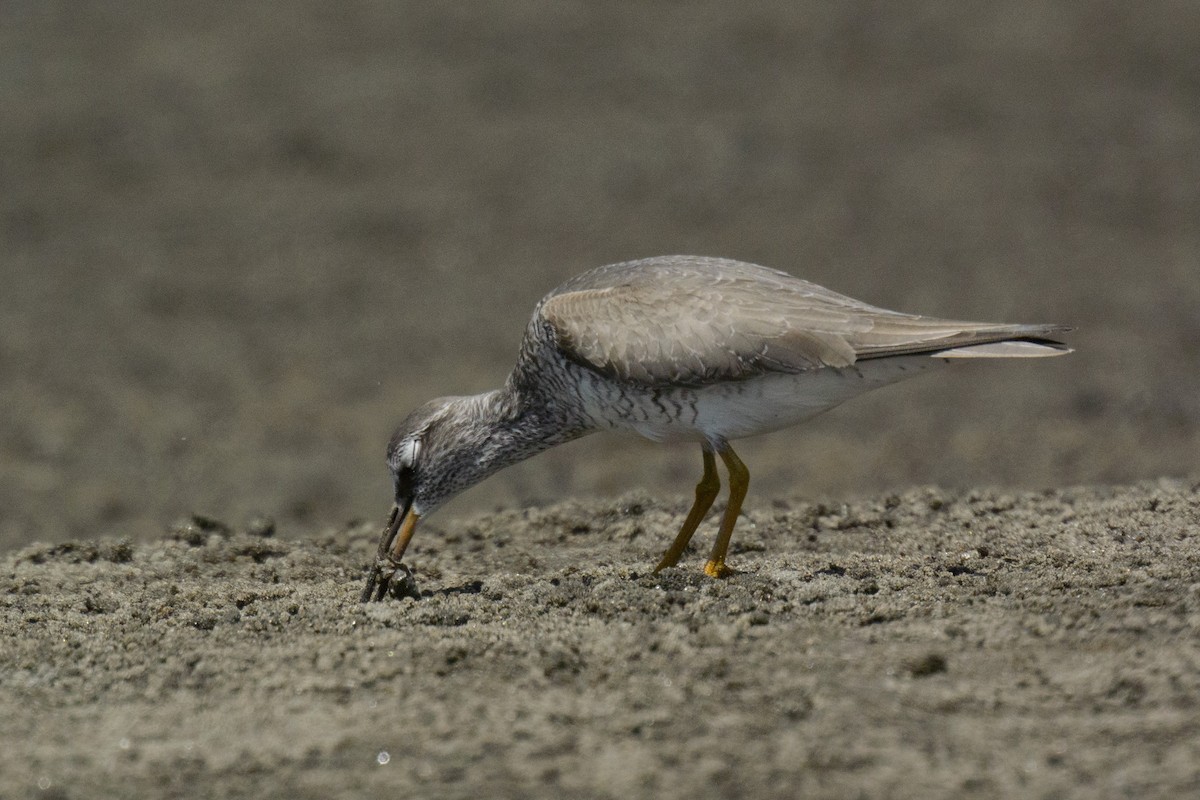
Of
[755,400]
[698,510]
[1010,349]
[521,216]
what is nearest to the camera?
[1010,349]

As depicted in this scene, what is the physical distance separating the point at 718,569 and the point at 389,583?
1.61 metres

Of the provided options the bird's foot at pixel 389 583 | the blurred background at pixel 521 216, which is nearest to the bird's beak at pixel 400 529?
the bird's foot at pixel 389 583

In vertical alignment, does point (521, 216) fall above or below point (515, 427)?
above

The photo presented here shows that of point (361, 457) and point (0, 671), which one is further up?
point (361, 457)

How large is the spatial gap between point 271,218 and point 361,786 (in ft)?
46.4

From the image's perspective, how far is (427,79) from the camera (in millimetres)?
21156

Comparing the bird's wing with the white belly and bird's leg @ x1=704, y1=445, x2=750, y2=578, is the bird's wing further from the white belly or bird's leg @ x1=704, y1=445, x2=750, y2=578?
bird's leg @ x1=704, y1=445, x2=750, y2=578

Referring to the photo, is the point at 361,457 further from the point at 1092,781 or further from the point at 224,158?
the point at 1092,781

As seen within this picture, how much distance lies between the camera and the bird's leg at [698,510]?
26.3 feet

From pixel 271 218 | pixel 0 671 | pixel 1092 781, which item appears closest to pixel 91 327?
pixel 271 218

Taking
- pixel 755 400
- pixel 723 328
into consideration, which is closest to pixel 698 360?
pixel 723 328

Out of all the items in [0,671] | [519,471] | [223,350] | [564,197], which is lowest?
[0,671]

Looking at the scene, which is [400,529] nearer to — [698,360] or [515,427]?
[515,427]

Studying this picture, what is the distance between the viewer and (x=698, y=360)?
7.57 metres
